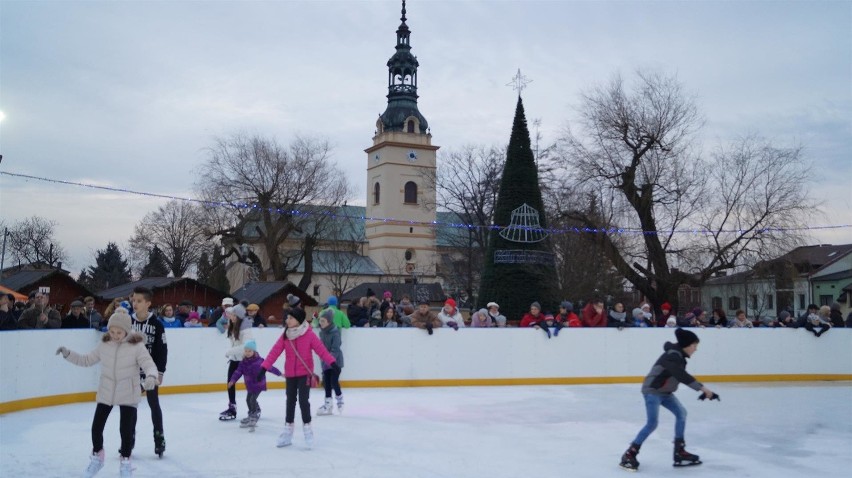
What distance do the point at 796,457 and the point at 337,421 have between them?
18.3ft

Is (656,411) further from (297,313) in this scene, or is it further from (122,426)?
(122,426)

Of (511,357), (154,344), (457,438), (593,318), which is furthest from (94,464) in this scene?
(593,318)

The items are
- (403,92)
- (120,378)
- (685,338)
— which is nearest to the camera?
(120,378)

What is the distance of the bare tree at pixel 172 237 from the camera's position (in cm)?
6156

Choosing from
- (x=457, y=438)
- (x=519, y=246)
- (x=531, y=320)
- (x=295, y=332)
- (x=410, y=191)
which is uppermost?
(x=410, y=191)

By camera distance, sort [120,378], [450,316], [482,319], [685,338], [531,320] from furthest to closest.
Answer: [531,320], [482,319], [450,316], [685,338], [120,378]

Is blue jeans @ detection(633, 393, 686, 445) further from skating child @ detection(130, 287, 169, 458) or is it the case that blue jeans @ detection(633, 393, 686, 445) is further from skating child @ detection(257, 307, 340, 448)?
skating child @ detection(130, 287, 169, 458)

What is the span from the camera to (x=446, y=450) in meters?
8.73

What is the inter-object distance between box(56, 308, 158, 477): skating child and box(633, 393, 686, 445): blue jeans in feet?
15.2

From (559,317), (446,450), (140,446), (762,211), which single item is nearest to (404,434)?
(446,450)

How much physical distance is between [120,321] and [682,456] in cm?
554

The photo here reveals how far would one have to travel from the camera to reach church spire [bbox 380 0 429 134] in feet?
224

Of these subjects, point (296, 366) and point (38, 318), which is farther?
point (38, 318)

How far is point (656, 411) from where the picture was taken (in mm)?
7906
